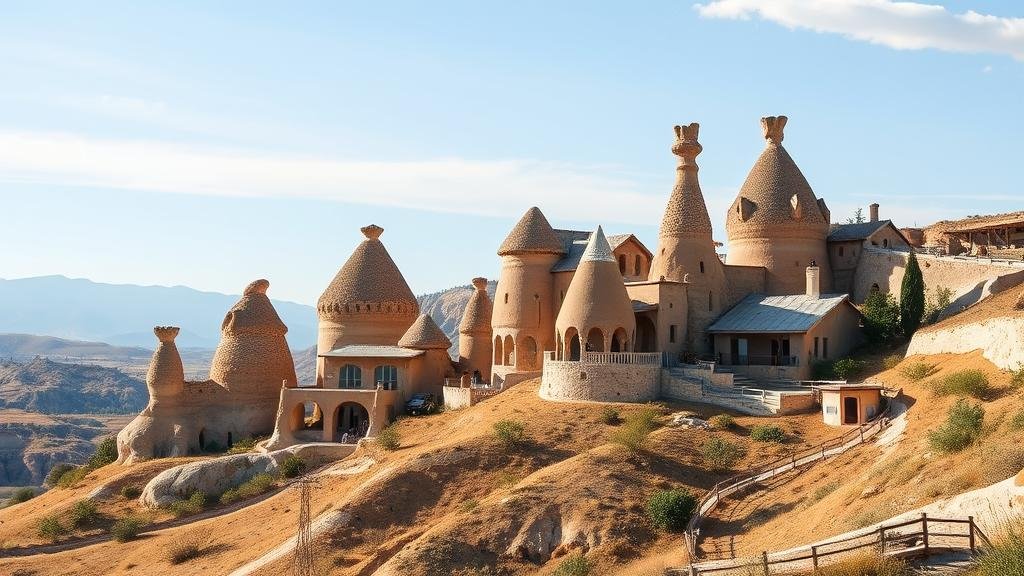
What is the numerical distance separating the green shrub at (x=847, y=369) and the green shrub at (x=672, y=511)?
13379 millimetres

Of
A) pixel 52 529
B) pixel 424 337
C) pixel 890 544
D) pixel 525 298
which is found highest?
pixel 525 298

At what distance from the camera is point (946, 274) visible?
155 ft

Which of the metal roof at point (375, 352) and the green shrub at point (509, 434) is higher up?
the metal roof at point (375, 352)

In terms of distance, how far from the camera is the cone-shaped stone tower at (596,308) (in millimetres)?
43219

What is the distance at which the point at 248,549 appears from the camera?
119 ft

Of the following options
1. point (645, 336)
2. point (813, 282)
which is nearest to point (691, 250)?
point (645, 336)

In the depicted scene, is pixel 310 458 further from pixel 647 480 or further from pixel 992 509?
pixel 992 509

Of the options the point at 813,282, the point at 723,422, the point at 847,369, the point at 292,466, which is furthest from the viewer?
the point at 813,282

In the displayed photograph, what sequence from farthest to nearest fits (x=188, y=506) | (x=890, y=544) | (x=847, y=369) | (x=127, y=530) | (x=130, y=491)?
(x=130, y=491)
(x=188, y=506)
(x=847, y=369)
(x=127, y=530)
(x=890, y=544)

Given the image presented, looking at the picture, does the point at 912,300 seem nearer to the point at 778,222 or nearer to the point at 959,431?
the point at 778,222

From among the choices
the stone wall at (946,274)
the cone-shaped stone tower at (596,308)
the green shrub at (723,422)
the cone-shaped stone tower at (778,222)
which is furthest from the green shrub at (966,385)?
the cone-shaped stone tower at (778,222)

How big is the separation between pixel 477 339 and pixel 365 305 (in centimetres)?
619

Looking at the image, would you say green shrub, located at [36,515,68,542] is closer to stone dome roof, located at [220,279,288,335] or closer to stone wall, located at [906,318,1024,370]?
stone dome roof, located at [220,279,288,335]

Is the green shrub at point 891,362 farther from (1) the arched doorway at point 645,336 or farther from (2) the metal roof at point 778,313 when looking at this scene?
(1) the arched doorway at point 645,336
